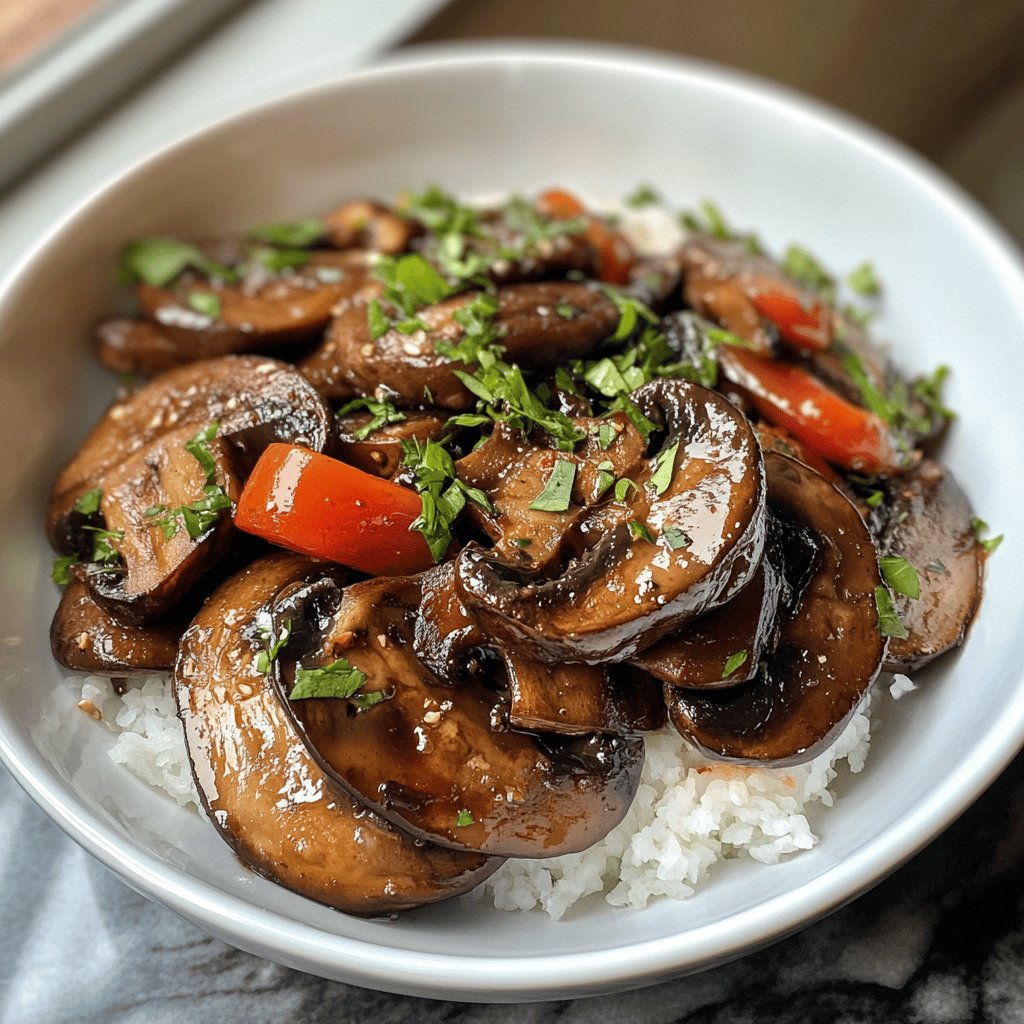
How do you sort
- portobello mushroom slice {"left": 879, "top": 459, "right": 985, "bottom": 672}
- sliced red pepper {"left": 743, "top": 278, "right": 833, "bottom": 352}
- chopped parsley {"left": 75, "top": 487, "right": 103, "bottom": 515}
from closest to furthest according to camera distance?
portobello mushroom slice {"left": 879, "top": 459, "right": 985, "bottom": 672}, chopped parsley {"left": 75, "top": 487, "right": 103, "bottom": 515}, sliced red pepper {"left": 743, "top": 278, "right": 833, "bottom": 352}

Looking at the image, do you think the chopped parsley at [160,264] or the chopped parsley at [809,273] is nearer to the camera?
the chopped parsley at [160,264]

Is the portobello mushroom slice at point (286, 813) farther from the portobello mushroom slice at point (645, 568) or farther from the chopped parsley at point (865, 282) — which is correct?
the chopped parsley at point (865, 282)

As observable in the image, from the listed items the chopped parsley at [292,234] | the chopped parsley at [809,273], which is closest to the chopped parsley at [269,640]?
the chopped parsley at [292,234]

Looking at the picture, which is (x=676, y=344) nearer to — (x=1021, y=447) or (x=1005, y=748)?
(x=1021, y=447)

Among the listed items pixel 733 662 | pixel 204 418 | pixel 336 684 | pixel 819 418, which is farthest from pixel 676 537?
pixel 204 418

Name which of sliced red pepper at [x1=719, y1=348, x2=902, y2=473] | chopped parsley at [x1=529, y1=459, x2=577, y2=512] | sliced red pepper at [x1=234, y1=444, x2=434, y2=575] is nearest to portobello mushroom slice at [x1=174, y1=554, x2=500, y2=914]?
sliced red pepper at [x1=234, y1=444, x2=434, y2=575]

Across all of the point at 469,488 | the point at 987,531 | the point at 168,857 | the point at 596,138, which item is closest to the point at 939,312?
the point at 987,531

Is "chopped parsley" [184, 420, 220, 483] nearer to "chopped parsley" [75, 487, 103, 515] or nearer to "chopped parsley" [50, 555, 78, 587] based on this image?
"chopped parsley" [75, 487, 103, 515]

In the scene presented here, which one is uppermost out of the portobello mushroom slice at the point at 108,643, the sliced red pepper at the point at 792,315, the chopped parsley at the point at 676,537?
the sliced red pepper at the point at 792,315
